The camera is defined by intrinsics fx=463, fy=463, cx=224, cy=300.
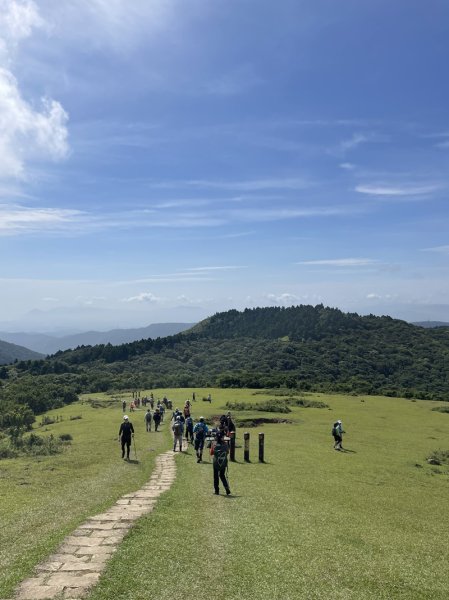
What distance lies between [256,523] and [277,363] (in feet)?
424

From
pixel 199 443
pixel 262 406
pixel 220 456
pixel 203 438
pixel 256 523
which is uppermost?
pixel 220 456

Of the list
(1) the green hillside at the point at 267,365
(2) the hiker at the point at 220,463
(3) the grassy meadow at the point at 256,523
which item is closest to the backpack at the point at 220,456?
(2) the hiker at the point at 220,463

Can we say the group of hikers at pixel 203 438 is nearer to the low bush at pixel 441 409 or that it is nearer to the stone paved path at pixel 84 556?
the stone paved path at pixel 84 556

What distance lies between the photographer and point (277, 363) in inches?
5591

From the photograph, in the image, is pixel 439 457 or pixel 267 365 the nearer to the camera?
pixel 439 457

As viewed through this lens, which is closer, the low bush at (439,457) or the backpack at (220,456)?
the backpack at (220,456)

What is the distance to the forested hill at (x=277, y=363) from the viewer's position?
10312 cm

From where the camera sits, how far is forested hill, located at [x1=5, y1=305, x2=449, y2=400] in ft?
338

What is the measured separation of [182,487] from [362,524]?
7.29 metres

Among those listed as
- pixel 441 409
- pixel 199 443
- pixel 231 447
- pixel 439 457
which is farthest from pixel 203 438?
pixel 441 409

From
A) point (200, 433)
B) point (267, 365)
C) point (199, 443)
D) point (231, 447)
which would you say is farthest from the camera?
point (267, 365)

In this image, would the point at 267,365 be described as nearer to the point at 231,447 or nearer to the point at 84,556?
the point at 231,447

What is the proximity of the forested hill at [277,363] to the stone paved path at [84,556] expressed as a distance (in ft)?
246

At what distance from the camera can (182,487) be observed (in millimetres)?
19109
